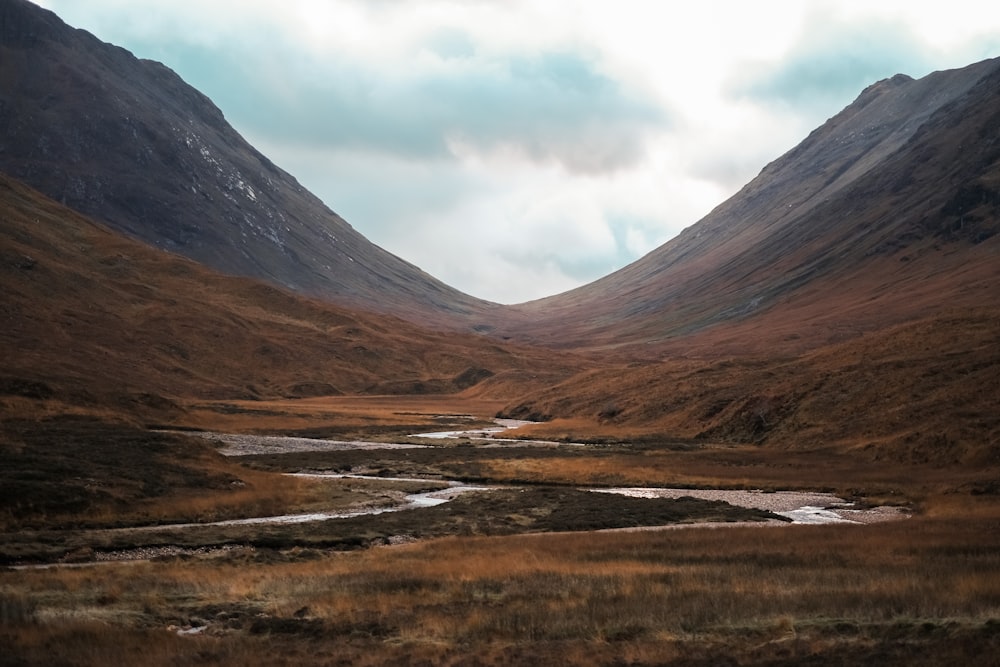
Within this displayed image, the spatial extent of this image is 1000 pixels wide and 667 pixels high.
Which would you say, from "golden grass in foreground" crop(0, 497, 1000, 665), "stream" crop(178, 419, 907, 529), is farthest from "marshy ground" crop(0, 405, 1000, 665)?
"stream" crop(178, 419, 907, 529)

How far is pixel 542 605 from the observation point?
84.0 feet

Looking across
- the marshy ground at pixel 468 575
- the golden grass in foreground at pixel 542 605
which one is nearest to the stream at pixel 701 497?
the marshy ground at pixel 468 575

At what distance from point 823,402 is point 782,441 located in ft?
19.0

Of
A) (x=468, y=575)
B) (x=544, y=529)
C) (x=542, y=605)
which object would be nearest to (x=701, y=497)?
(x=544, y=529)

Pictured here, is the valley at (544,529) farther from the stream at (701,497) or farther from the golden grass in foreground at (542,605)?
the stream at (701,497)

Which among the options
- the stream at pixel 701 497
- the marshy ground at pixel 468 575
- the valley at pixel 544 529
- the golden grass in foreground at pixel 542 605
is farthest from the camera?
the stream at pixel 701 497

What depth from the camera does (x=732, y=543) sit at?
3716cm

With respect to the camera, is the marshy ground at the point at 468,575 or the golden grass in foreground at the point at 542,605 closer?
the golden grass in foreground at the point at 542,605

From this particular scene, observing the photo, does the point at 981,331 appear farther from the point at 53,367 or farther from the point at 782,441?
the point at 53,367

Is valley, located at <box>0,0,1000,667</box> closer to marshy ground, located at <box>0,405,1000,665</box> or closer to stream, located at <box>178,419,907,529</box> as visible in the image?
marshy ground, located at <box>0,405,1000,665</box>

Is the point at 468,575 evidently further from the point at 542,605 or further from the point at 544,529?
the point at 544,529

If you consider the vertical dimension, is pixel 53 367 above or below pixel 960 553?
above

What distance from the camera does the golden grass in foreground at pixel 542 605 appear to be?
20734 mm

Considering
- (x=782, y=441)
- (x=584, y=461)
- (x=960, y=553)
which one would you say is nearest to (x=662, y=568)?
(x=960, y=553)
